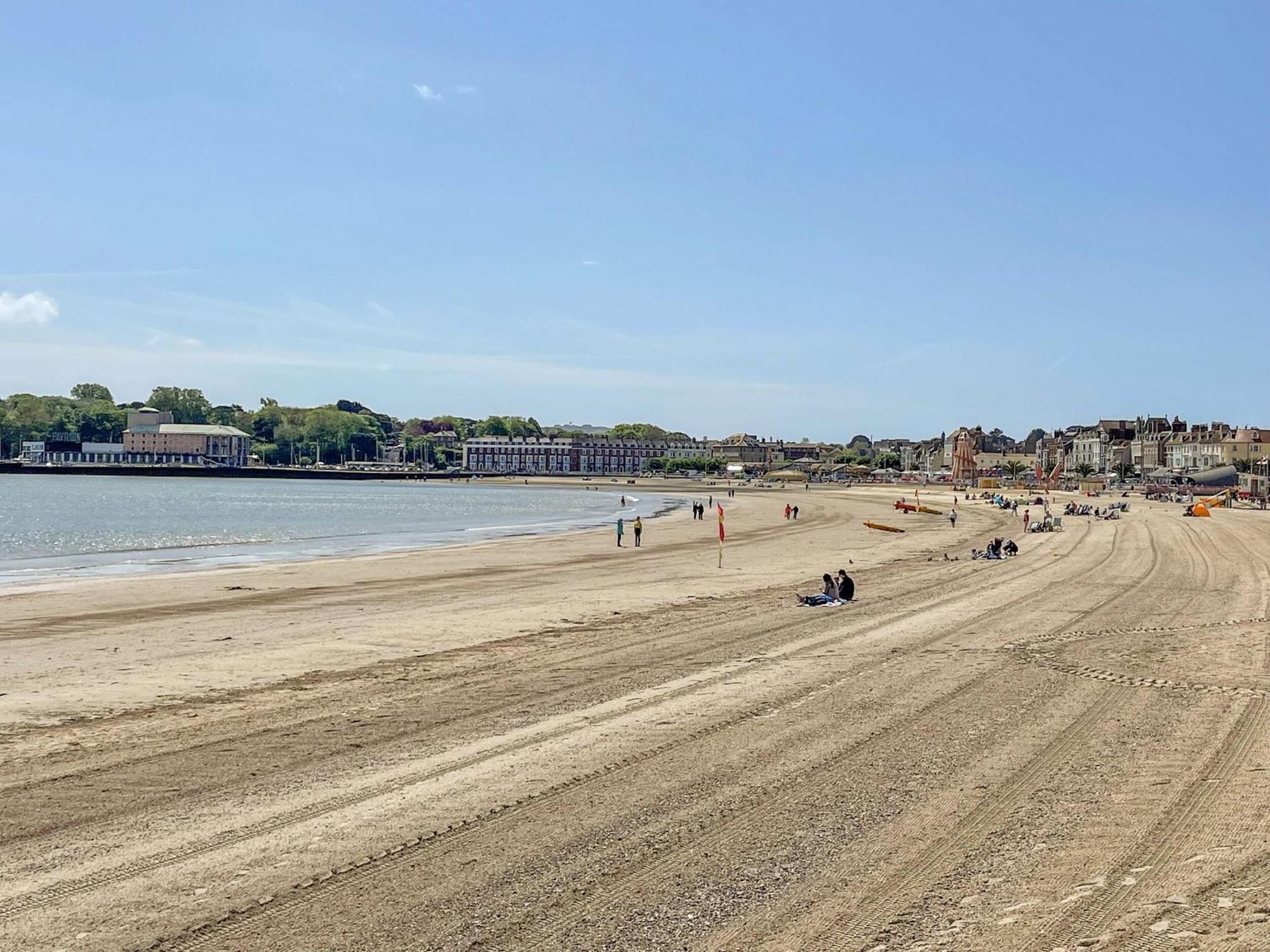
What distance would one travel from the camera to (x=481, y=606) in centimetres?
2219

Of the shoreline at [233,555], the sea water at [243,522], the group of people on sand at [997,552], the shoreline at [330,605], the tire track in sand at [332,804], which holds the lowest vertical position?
the sea water at [243,522]

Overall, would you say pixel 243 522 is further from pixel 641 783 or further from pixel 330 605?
pixel 641 783

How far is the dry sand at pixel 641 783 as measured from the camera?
5895 mm

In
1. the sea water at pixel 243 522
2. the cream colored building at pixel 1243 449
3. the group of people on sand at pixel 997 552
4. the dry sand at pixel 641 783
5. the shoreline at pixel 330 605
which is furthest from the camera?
the cream colored building at pixel 1243 449

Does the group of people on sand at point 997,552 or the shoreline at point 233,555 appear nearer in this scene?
the shoreline at point 233,555

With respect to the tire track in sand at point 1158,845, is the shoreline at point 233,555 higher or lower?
lower

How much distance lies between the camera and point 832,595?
21.9 metres

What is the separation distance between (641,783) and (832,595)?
13954 millimetres

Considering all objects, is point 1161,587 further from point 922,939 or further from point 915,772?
point 922,939

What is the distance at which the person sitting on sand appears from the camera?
21422mm

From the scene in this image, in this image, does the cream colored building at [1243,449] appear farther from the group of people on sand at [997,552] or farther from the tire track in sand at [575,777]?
the tire track in sand at [575,777]

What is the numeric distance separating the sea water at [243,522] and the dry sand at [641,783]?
20186mm

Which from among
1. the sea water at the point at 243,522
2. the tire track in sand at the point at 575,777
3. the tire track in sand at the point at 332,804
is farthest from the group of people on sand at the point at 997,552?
the sea water at the point at 243,522

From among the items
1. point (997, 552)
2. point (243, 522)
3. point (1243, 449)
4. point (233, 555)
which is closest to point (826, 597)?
point (997, 552)
